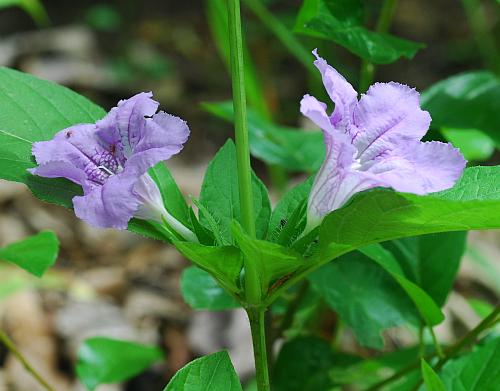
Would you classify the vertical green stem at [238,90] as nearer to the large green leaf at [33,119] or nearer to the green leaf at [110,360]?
the large green leaf at [33,119]

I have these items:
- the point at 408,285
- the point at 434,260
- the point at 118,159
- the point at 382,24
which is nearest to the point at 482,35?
the point at 382,24

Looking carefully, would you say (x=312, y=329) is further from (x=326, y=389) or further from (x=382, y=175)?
(x=382, y=175)

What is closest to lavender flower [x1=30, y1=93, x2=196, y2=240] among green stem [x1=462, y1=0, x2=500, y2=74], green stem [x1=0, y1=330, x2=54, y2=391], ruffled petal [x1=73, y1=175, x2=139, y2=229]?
ruffled petal [x1=73, y1=175, x2=139, y2=229]

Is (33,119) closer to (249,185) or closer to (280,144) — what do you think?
(249,185)

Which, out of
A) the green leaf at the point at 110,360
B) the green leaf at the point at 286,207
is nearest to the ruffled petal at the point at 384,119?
the green leaf at the point at 286,207

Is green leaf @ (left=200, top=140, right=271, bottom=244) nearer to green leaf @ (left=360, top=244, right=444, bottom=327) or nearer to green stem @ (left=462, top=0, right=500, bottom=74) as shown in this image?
green leaf @ (left=360, top=244, right=444, bottom=327)
